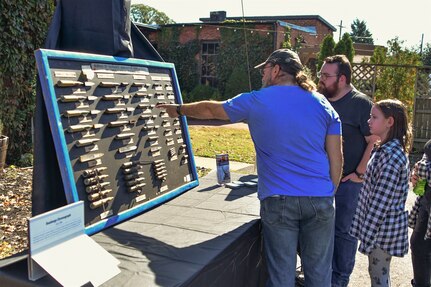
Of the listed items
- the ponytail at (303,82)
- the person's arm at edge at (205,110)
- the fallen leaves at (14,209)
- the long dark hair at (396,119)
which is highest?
the ponytail at (303,82)

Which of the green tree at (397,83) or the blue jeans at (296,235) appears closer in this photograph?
the blue jeans at (296,235)

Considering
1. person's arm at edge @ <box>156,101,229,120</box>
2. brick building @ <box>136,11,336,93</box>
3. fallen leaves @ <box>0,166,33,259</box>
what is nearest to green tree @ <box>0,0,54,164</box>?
fallen leaves @ <box>0,166,33,259</box>

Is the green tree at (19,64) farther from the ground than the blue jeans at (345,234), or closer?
farther from the ground

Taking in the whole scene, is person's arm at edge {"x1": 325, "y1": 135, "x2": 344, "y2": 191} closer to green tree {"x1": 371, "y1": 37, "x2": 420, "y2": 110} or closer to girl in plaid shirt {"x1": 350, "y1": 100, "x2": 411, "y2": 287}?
girl in plaid shirt {"x1": 350, "y1": 100, "x2": 411, "y2": 287}

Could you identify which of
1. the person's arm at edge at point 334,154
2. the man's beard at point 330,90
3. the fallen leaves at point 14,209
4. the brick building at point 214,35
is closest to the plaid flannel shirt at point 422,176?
the man's beard at point 330,90

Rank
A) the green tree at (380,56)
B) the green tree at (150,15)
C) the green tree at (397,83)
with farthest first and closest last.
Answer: the green tree at (150,15)
the green tree at (380,56)
the green tree at (397,83)

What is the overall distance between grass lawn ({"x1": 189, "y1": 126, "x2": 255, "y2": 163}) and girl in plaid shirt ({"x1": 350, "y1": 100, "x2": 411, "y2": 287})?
5.57 meters

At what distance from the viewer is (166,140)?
2949 millimetres

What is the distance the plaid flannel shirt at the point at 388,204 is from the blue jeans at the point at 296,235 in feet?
1.87

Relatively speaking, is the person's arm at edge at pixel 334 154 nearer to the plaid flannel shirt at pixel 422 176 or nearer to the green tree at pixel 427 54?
the plaid flannel shirt at pixel 422 176

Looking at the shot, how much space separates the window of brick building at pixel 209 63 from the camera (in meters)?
20.3

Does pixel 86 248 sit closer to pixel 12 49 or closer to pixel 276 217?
pixel 276 217

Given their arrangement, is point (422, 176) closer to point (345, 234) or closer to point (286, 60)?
point (345, 234)

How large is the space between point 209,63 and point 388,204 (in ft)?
60.1
